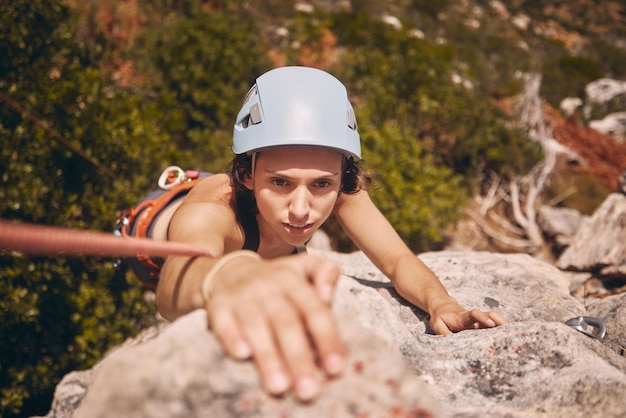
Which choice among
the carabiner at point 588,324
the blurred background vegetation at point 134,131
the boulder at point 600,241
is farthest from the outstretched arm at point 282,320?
the boulder at point 600,241

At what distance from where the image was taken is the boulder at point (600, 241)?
4.42 m

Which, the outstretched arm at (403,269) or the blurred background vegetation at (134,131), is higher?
the outstretched arm at (403,269)

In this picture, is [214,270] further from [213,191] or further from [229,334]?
[213,191]

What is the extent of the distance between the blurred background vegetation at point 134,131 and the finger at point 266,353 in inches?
94.8

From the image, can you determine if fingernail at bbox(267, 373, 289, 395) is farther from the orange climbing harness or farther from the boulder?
the boulder

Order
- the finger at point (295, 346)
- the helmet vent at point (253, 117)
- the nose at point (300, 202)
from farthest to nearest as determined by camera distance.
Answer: the helmet vent at point (253, 117)
the nose at point (300, 202)
the finger at point (295, 346)

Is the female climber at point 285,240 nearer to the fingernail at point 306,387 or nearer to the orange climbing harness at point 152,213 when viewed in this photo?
the fingernail at point 306,387

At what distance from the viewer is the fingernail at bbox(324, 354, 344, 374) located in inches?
35.4

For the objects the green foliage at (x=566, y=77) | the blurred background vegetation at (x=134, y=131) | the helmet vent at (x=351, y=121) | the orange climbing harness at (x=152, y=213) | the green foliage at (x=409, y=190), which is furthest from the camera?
the green foliage at (x=566, y=77)

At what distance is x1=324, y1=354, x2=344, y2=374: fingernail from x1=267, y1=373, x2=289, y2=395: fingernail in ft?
0.29

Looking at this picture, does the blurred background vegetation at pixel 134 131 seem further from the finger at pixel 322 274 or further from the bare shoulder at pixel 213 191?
the finger at pixel 322 274

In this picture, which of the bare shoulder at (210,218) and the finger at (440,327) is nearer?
the bare shoulder at (210,218)

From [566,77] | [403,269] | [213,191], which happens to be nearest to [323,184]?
[213,191]

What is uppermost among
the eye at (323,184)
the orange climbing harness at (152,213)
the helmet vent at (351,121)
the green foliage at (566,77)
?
the helmet vent at (351,121)
